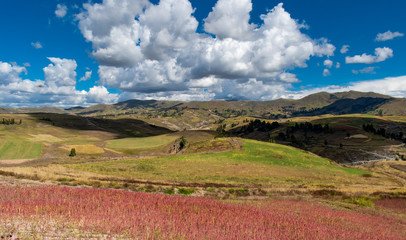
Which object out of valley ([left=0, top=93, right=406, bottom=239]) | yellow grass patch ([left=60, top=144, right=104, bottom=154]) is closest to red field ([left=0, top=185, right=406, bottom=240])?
valley ([left=0, top=93, right=406, bottom=239])

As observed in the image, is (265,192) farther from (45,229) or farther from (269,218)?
(45,229)

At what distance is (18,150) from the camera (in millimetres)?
94125

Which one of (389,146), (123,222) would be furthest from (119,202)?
(389,146)

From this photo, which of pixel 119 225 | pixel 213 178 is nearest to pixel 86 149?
pixel 213 178

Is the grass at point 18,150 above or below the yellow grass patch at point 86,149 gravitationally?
above

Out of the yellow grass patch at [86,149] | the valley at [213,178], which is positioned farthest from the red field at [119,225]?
the yellow grass patch at [86,149]

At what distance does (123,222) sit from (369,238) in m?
10.4

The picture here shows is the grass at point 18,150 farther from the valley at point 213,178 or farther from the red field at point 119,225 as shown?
the red field at point 119,225

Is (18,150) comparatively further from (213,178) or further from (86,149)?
(213,178)

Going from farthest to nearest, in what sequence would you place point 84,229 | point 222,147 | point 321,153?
point 321,153 < point 222,147 < point 84,229

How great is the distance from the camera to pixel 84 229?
6996mm

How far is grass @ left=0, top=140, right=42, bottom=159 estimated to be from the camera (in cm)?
8588

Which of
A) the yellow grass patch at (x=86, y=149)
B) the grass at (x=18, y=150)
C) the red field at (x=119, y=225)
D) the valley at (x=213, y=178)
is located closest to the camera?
the red field at (x=119, y=225)

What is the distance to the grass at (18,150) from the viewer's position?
85.9m
